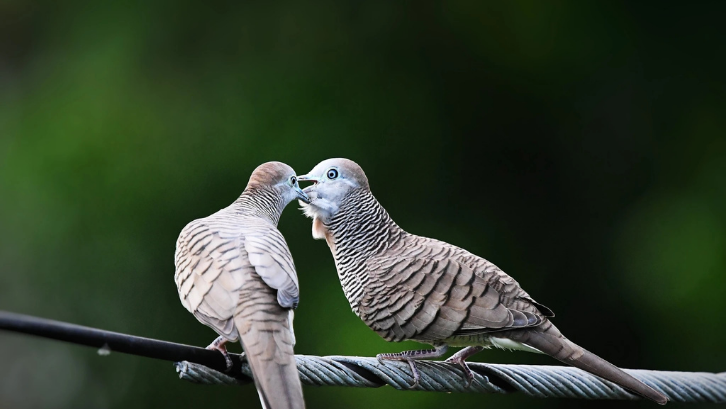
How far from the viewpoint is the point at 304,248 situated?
16.0 ft

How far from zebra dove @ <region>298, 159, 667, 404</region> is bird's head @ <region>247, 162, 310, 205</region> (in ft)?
0.74

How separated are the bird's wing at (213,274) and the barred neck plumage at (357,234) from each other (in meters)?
0.62

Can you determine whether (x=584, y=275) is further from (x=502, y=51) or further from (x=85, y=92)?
(x=85, y=92)

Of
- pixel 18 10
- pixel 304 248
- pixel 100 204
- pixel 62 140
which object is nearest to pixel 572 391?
pixel 304 248

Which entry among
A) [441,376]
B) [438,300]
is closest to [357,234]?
[438,300]

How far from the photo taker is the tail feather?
2.02 metres

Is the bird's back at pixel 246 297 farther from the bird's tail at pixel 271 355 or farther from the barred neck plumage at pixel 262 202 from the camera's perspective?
the barred neck plumage at pixel 262 202

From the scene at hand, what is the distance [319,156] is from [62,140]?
5.78 feet

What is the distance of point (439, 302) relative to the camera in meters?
2.66

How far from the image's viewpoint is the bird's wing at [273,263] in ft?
7.27

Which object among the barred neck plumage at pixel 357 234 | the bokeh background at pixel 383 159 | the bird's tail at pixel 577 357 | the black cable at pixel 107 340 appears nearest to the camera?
the black cable at pixel 107 340

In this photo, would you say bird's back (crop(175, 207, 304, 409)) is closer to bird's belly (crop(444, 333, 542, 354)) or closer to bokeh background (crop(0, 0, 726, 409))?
bird's belly (crop(444, 333, 542, 354))

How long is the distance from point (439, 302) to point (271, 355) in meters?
0.73

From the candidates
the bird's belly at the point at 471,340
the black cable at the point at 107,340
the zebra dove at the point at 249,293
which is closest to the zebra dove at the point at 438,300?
the bird's belly at the point at 471,340
